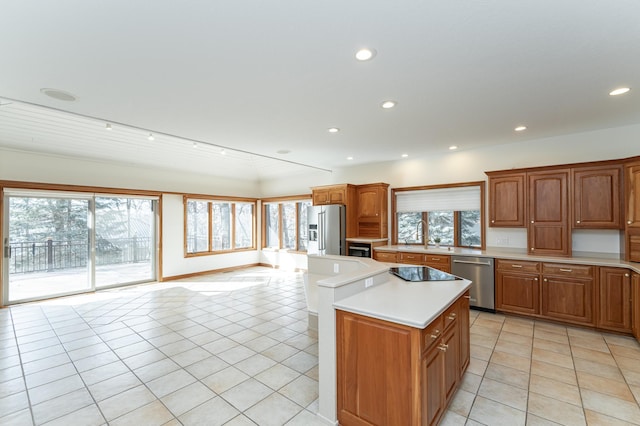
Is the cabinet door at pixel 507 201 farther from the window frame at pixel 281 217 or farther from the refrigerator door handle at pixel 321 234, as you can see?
the window frame at pixel 281 217

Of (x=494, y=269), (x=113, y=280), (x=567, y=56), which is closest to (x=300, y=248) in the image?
(x=113, y=280)

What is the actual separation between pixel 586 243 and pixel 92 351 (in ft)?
22.5

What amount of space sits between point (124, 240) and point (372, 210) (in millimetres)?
5707

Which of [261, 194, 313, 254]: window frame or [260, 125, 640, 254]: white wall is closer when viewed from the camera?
[260, 125, 640, 254]: white wall

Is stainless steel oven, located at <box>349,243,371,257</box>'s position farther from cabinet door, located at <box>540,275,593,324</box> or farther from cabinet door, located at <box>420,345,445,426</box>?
cabinet door, located at <box>420,345,445,426</box>

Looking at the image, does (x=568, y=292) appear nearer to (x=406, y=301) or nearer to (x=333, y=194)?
(x=406, y=301)

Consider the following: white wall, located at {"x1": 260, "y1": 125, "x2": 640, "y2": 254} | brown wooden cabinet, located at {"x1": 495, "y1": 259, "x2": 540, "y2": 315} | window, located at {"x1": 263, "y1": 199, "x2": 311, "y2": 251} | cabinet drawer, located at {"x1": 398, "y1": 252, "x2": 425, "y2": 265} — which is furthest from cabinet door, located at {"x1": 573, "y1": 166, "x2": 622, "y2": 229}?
window, located at {"x1": 263, "y1": 199, "x2": 311, "y2": 251}

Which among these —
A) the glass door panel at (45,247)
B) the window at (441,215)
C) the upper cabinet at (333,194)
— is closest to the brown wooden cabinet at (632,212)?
the window at (441,215)

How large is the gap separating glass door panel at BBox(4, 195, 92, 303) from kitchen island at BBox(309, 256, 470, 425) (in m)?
6.12

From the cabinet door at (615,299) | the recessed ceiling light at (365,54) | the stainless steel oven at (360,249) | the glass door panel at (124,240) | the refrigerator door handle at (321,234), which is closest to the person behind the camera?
the recessed ceiling light at (365,54)

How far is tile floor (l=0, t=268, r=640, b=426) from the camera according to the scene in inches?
87.7

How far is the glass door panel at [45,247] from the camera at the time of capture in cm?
508

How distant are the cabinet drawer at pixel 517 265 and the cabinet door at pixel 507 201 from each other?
669 mm

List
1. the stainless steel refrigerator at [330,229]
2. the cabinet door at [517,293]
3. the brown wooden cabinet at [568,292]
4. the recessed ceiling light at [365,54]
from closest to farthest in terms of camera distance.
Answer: the recessed ceiling light at [365,54], the brown wooden cabinet at [568,292], the cabinet door at [517,293], the stainless steel refrigerator at [330,229]
